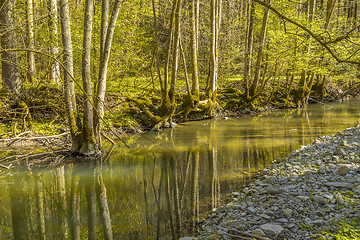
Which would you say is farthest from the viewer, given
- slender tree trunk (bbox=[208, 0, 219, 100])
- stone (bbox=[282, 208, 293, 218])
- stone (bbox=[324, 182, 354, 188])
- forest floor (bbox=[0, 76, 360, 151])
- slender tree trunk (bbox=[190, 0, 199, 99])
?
slender tree trunk (bbox=[208, 0, 219, 100])

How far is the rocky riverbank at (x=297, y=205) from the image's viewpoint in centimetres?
366

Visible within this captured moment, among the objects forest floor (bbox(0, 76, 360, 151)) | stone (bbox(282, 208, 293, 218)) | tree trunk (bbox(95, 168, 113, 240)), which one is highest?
forest floor (bbox(0, 76, 360, 151))

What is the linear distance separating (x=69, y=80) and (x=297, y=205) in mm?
7112

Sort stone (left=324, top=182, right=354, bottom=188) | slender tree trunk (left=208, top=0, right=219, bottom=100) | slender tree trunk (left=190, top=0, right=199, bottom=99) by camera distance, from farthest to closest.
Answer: slender tree trunk (left=208, top=0, right=219, bottom=100) → slender tree trunk (left=190, top=0, right=199, bottom=99) → stone (left=324, top=182, right=354, bottom=188)

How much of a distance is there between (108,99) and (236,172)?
8.90m

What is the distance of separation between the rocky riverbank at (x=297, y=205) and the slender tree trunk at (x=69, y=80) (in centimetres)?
550

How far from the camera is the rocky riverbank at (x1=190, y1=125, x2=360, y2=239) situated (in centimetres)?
366

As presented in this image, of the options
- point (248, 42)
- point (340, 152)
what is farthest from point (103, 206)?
point (248, 42)

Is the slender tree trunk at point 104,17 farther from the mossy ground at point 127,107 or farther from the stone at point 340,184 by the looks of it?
the stone at point 340,184

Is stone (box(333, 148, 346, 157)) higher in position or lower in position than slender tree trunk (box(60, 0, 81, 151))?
lower

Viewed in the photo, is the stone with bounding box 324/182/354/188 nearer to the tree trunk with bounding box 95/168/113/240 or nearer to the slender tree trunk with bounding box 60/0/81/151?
the tree trunk with bounding box 95/168/113/240

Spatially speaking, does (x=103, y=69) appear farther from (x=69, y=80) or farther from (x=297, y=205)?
(x=297, y=205)

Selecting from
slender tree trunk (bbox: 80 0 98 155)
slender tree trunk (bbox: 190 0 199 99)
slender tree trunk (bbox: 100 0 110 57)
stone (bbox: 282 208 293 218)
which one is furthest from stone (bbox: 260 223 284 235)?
slender tree trunk (bbox: 190 0 199 99)

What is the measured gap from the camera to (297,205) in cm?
438
